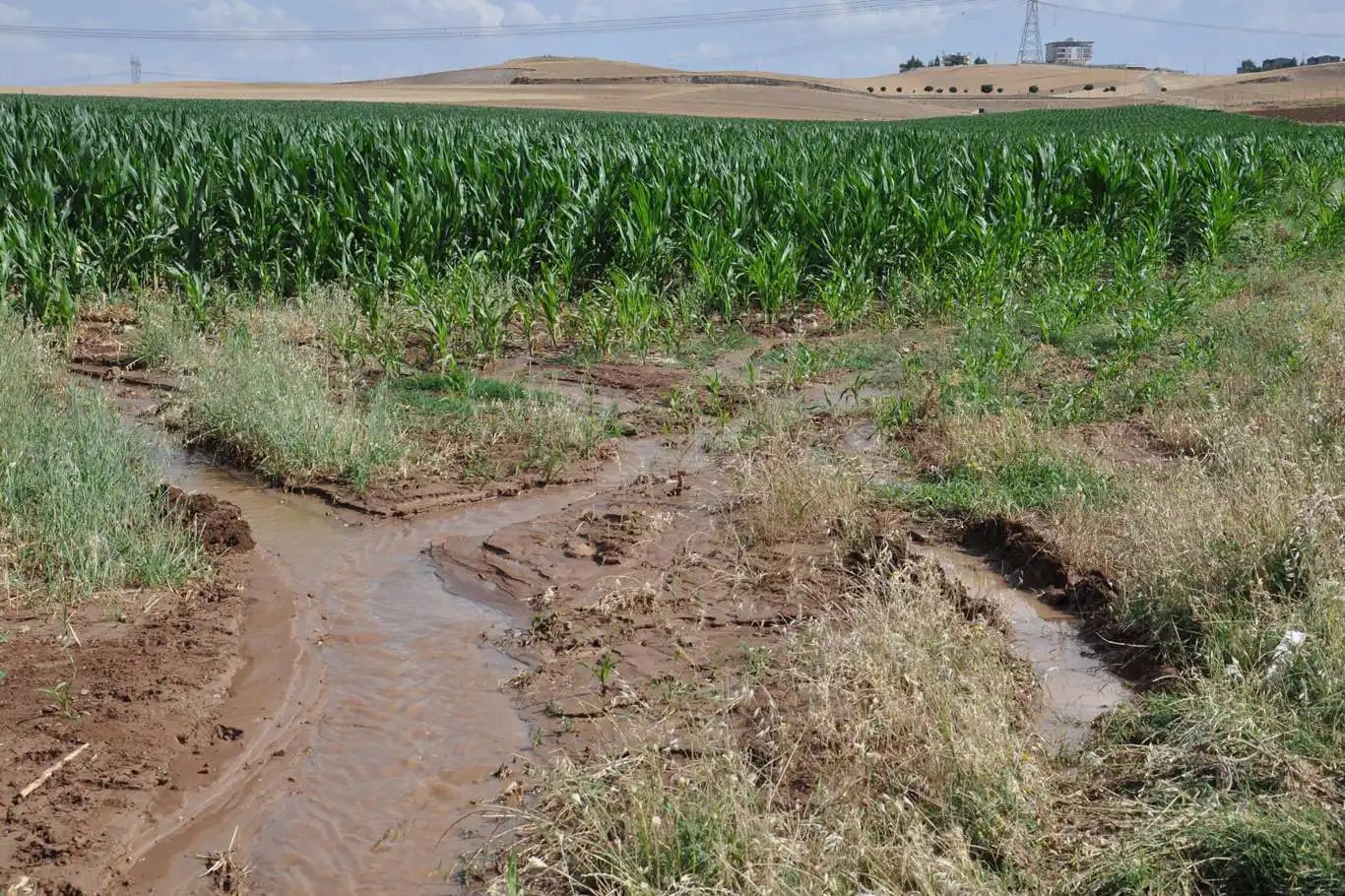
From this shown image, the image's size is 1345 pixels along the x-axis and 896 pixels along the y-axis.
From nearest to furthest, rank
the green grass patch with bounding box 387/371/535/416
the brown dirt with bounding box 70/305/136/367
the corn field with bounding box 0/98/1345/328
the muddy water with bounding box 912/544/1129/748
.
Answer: the muddy water with bounding box 912/544/1129/748, the green grass patch with bounding box 387/371/535/416, the brown dirt with bounding box 70/305/136/367, the corn field with bounding box 0/98/1345/328

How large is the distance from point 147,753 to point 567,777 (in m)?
1.48

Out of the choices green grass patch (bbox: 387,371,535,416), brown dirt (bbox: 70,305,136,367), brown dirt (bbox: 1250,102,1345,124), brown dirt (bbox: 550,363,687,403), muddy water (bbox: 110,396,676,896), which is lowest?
muddy water (bbox: 110,396,676,896)

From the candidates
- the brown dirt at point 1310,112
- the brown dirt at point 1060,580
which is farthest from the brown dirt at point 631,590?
the brown dirt at point 1310,112

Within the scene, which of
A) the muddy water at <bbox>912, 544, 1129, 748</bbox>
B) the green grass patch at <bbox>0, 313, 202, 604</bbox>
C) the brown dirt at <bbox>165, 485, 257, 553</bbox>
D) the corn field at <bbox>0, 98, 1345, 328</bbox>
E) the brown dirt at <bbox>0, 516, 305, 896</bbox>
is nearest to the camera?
the brown dirt at <bbox>0, 516, 305, 896</bbox>

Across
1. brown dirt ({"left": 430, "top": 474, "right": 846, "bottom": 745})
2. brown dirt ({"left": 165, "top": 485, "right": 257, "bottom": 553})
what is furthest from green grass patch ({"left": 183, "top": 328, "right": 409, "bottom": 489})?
brown dirt ({"left": 430, "top": 474, "right": 846, "bottom": 745})

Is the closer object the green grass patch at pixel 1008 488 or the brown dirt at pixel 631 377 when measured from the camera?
the green grass patch at pixel 1008 488

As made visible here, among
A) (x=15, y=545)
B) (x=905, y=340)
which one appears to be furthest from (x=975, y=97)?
(x=15, y=545)

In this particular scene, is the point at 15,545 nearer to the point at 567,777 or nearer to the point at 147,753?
the point at 147,753

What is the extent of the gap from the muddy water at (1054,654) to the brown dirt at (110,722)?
115 inches

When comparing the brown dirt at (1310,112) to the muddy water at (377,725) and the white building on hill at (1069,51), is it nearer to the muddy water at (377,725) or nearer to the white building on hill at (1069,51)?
the muddy water at (377,725)

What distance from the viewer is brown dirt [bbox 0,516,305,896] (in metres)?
3.53

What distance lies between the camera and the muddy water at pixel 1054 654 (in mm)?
4270

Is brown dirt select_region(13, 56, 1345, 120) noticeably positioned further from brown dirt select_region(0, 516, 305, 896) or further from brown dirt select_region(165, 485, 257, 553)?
brown dirt select_region(0, 516, 305, 896)

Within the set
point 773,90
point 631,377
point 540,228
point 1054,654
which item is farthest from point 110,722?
point 773,90
